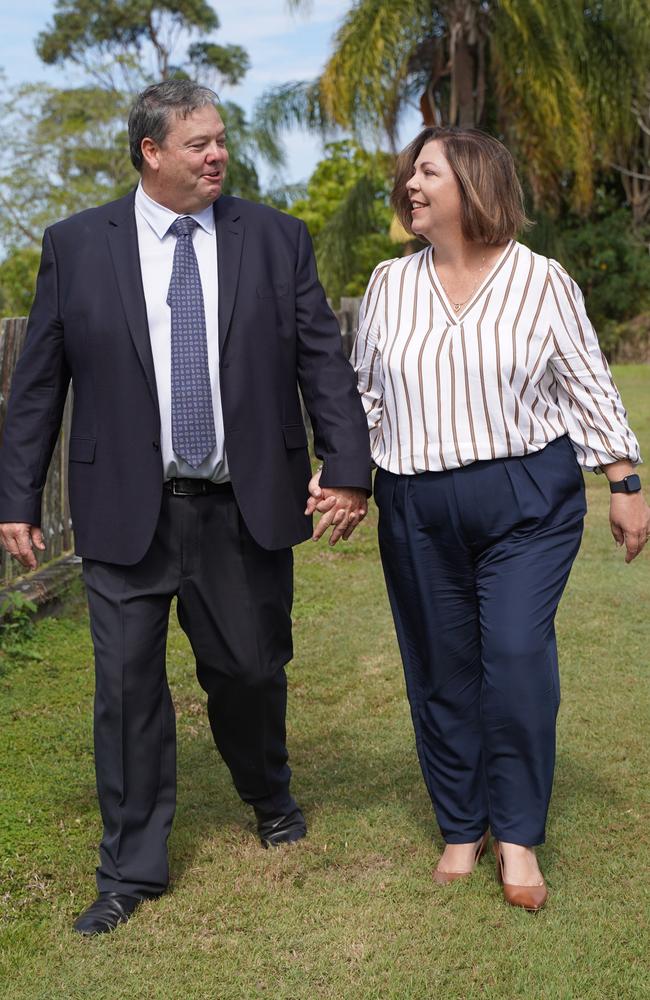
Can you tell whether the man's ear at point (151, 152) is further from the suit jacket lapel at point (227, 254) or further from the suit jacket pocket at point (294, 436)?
the suit jacket pocket at point (294, 436)

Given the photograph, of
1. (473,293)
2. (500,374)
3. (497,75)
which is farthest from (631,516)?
(497,75)

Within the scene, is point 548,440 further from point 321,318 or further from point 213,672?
point 213,672

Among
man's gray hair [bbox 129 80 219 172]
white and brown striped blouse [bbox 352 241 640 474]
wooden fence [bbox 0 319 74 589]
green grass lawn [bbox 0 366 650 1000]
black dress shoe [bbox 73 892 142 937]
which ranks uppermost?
man's gray hair [bbox 129 80 219 172]

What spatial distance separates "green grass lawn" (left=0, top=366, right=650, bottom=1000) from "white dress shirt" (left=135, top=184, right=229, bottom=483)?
122 cm

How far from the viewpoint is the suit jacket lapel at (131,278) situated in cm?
373

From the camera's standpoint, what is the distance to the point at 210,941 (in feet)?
11.8

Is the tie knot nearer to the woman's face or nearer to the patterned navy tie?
the patterned navy tie

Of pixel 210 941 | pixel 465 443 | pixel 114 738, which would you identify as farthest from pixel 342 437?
pixel 210 941

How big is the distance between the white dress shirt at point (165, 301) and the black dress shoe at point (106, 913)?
1.18 m

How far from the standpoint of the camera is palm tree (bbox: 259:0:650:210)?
22.2 meters

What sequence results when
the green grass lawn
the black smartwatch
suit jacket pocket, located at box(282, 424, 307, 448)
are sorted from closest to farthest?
the green grass lawn < the black smartwatch < suit jacket pocket, located at box(282, 424, 307, 448)

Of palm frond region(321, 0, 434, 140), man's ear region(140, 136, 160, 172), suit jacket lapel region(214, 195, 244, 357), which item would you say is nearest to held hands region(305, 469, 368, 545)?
suit jacket lapel region(214, 195, 244, 357)

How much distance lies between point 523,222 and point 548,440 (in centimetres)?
61

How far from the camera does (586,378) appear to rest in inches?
147
